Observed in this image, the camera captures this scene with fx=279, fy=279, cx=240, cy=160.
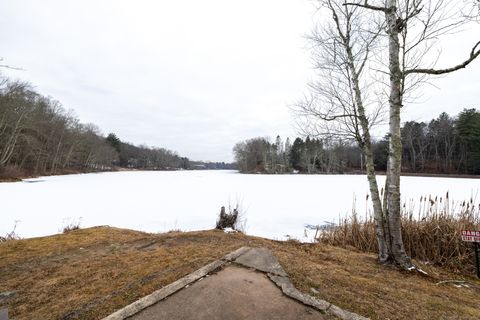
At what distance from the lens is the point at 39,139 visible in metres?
39.2

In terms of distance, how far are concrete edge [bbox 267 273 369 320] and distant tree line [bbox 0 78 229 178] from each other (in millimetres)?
8908

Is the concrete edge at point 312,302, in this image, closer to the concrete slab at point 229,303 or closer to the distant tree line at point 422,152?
the concrete slab at point 229,303

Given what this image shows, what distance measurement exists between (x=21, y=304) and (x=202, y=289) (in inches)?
65.3

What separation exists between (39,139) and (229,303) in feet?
152

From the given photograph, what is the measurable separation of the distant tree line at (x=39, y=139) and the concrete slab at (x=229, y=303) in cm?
839

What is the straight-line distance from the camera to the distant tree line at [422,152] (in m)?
41.0

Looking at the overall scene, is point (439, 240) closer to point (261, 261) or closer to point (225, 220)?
point (261, 261)

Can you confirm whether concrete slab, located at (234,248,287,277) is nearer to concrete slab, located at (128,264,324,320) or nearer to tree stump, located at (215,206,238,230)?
concrete slab, located at (128,264,324,320)

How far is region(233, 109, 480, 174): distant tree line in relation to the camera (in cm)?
4097

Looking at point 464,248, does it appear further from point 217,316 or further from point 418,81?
point 217,316

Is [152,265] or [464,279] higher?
[152,265]

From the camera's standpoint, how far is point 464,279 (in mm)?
4184

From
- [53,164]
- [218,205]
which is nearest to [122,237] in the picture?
[218,205]

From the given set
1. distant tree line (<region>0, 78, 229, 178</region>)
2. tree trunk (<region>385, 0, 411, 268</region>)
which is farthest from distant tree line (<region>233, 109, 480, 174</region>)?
distant tree line (<region>0, 78, 229, 178</region>)
